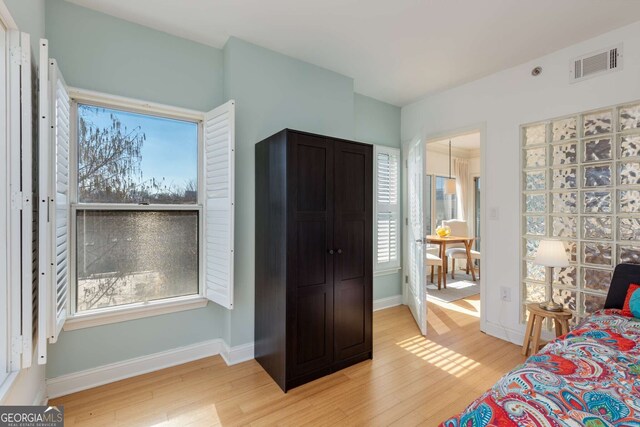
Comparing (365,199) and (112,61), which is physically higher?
(112,61)

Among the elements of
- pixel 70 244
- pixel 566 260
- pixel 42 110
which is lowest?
pixel 566 260

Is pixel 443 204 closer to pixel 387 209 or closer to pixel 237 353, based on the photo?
pixel 387 209

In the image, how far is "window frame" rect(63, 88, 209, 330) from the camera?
2053 millimetres

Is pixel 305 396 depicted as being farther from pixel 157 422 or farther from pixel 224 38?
pixel 224 38

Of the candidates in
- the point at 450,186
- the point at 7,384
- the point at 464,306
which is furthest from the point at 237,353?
the point at 450,186

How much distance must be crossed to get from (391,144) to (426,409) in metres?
3.08

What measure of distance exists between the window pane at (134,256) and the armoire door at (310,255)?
1.02 meters

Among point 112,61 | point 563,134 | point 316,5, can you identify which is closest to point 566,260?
point 563,134

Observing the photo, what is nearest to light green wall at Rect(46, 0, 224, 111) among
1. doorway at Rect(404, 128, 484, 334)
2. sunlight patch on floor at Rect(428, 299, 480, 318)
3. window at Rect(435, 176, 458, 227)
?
doorway at Rect(404, 128, 484, 334)

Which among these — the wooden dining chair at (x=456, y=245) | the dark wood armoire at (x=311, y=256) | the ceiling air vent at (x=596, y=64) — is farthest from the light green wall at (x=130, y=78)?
the wooden dining chair at (x=456, y=245)

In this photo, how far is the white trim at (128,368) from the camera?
6.56ft

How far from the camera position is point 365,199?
2553mm

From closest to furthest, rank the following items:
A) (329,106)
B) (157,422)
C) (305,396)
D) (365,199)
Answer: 1. (157,422)
2. (305,396)
3. (365,199)
4. (329,106)

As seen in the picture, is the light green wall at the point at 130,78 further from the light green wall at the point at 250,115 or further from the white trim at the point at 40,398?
the light green wall at the point at 250,115
